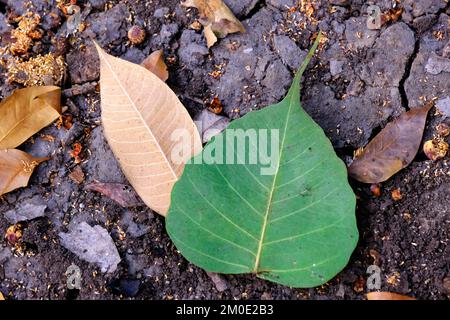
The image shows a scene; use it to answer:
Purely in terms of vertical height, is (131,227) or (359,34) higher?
(359,34)

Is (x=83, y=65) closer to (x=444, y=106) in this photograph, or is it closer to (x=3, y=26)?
(x=3, y=26)

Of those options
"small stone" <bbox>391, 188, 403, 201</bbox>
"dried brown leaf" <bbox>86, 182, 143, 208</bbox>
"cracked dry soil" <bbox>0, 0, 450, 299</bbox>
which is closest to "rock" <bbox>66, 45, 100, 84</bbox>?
"cracked dry soil" <bbox>0, 0, 450, 299</bbox>

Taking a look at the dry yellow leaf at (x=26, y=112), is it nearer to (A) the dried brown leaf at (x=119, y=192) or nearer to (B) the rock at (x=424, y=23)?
(A) the dried brown leaf at (x=119, y=192)

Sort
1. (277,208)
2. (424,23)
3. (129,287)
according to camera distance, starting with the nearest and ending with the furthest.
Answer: (277,208) < (129,287) < (424,23)

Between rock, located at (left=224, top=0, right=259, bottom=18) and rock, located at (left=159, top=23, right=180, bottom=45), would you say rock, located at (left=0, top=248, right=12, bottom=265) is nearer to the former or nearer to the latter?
rock, located at (left=159, top=23, right=180, bottom=45)

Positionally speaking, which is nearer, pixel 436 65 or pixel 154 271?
pixel 154 271

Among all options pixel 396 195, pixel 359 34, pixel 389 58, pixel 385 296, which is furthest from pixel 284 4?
pixel 385 296

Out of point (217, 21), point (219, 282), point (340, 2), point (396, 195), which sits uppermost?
point (340, 2)
